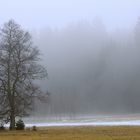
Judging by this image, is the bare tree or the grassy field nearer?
the grassy field

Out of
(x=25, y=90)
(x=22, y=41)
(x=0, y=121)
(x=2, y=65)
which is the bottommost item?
(x=0, y=121)

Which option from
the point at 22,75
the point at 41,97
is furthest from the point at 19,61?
the point at 41,97

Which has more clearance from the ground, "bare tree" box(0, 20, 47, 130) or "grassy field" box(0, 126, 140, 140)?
"bare tree" box(0, 20, 47, 130)

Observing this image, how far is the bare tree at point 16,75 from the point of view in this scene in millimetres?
61750

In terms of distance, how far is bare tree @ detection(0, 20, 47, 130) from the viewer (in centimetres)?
6175

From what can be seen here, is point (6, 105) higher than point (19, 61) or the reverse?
the reverse

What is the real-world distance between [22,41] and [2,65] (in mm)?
4951

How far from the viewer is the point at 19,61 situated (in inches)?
2452

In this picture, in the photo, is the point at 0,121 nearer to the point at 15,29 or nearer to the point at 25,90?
the point at 25,90

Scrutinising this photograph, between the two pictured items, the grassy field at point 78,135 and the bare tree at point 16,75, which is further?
the bare tree at point 16,75

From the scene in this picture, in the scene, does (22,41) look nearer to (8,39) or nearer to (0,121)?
(8,39)

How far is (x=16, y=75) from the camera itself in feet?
203

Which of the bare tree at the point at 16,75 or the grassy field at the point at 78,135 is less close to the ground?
the bare tree at the point at 16,75

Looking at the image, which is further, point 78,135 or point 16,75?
point 16,75
